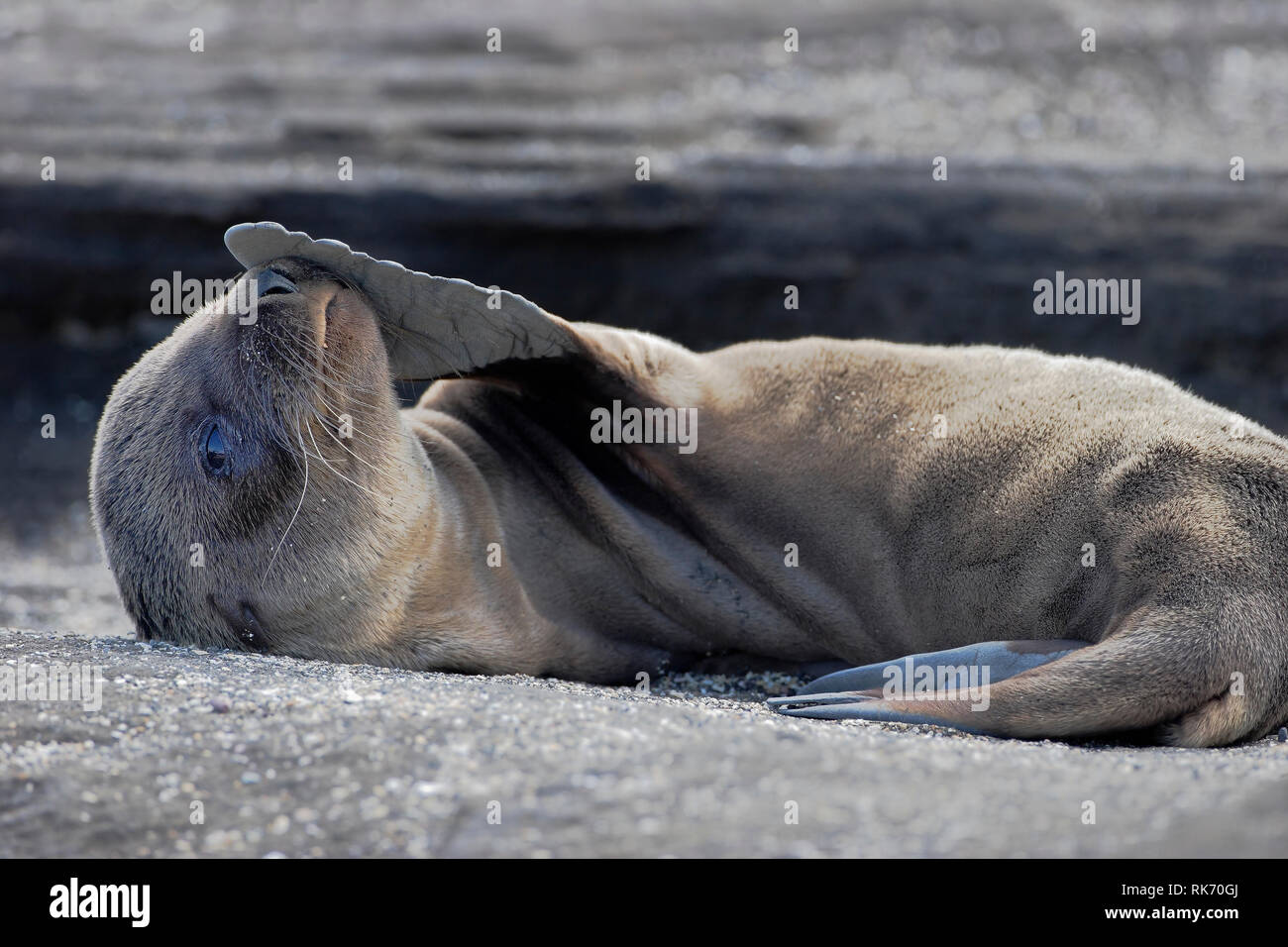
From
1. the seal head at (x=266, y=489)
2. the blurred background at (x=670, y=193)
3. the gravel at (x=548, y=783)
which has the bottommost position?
the gravel at (x=548, y=783)

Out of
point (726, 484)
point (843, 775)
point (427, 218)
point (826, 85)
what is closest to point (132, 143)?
point (427, 218)

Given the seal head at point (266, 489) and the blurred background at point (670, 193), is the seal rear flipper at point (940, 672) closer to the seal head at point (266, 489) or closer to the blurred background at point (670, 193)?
the seal head at point (266, 489)

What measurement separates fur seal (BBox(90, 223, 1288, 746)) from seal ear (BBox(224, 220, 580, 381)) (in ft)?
0.03

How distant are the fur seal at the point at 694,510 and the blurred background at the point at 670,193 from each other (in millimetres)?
2026

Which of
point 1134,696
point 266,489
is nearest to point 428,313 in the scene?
point 266,489

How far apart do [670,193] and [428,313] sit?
3954 mm

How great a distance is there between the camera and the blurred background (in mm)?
7125

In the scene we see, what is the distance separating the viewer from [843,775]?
8.25ft

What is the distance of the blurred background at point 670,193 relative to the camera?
23.4 ft

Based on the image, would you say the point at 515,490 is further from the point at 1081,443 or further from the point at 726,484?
the point at 1081,443

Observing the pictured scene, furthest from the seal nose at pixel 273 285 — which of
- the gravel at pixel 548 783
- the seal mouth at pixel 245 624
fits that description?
the gravel at pixel 548 783

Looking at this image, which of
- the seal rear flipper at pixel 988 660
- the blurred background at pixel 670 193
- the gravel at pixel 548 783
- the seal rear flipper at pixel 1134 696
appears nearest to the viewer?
the gravel at pixel 548 783

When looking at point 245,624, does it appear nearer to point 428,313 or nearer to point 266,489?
point 266,489
